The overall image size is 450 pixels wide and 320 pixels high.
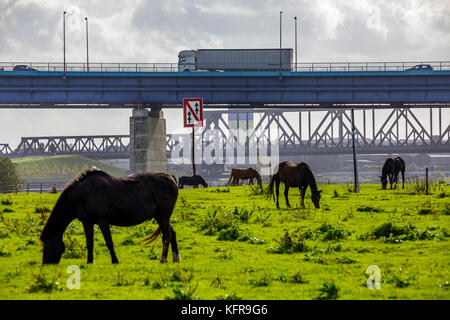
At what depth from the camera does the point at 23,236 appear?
19031 mm

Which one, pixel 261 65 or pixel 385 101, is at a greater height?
pixel 261 65

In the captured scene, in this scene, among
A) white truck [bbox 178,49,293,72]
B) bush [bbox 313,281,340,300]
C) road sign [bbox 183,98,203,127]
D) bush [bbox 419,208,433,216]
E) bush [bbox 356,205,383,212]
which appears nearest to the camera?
bush [bbox 313,281,340,300]

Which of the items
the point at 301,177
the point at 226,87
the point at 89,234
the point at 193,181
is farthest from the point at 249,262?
→ the point at 226,87

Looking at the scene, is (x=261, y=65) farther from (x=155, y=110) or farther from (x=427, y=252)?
(x=427, y=252)

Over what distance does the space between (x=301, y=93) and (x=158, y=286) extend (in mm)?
67685

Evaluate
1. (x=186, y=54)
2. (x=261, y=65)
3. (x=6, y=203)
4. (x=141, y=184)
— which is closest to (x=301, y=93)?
(x=261, y=65)

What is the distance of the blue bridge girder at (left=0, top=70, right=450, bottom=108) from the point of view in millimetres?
73750

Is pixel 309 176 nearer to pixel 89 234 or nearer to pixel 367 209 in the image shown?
pixel 367 209

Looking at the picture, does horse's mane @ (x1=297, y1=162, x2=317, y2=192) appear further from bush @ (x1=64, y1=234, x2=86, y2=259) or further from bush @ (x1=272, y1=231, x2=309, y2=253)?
bush @ (x1=64, y1=234, x2=86, y2=259)

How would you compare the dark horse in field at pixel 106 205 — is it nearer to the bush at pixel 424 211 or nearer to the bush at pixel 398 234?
the bush at pixel 398 234

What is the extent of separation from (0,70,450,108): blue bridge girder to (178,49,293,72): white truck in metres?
4.76

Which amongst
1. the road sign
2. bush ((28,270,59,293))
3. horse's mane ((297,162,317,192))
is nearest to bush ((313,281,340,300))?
bush ((28,270,59,293))

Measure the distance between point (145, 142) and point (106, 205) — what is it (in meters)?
63.9

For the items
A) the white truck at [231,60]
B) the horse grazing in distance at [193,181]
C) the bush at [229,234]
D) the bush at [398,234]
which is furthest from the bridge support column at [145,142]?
the bush at [398,234]
